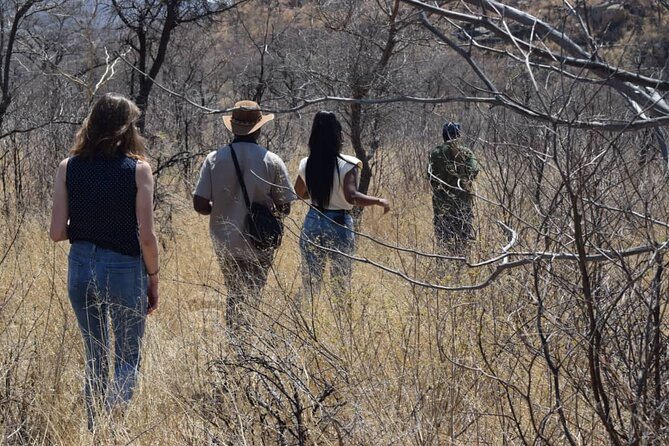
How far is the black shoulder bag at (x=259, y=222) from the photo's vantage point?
509cm

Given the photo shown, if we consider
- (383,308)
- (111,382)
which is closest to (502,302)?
(383,308)

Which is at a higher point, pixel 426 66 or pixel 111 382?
pixel 426 66

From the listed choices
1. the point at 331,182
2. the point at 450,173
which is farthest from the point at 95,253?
the point at 450,173

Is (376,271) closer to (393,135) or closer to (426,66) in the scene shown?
(393,135)

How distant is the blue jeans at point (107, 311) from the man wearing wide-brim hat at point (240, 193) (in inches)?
41.9

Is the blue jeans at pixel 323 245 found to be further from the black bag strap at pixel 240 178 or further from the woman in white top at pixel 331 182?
the black bag strap at pixel 240 178

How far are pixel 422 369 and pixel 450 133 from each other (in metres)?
3.93

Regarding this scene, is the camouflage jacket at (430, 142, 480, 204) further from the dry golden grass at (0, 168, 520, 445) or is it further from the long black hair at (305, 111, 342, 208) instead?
the dry golden grass at (0, 168, 520, 445)

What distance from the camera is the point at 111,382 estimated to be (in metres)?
3.96

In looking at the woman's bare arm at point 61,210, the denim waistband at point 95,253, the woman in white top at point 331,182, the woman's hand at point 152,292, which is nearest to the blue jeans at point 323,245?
the woman in white top at point 331,182

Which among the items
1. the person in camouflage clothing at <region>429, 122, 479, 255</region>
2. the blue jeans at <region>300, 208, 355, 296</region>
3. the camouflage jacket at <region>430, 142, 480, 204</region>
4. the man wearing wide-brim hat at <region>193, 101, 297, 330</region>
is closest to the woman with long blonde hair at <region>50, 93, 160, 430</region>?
the man wearing wide-brim hat at <region>193, 101, 297, 330</region>

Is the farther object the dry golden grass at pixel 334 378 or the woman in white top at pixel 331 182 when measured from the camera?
the woman in white top at pixel 331 182

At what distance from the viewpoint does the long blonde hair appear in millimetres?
3871

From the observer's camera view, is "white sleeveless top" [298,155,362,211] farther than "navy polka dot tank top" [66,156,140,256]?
Yes
